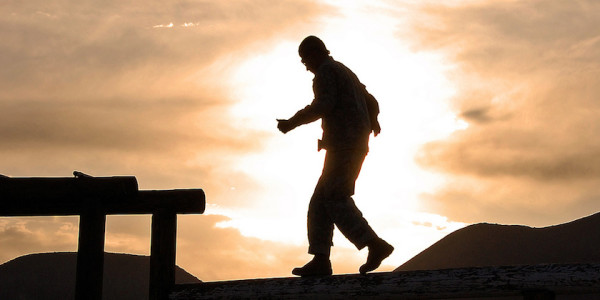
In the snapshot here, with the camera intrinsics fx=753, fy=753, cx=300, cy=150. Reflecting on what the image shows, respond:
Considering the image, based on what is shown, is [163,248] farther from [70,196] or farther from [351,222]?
[351,222]

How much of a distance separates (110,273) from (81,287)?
162ft

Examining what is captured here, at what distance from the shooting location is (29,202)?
5773 mm

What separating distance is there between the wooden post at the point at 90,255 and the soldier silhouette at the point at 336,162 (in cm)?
151

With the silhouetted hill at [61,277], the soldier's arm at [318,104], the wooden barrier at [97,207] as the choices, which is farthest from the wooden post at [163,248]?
the silhouetted hill at [61,277]

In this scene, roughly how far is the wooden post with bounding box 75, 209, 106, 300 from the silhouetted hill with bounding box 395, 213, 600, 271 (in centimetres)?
3963

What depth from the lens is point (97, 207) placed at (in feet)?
19.2

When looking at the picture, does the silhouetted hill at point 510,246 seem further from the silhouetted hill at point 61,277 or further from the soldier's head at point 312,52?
the soldier's head at point 312,52

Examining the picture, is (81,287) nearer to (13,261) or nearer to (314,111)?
(314,111)

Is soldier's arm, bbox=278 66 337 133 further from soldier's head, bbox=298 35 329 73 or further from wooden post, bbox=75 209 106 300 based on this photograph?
wooden post, bbox=75 209 106 300

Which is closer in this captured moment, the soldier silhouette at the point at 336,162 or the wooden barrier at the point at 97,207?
the soldier silhouette at the point at 336,162

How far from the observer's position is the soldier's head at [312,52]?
5.91 m

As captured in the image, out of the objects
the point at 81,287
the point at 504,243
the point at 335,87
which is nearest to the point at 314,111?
the point at 335,87

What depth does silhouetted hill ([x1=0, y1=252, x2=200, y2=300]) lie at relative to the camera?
47.6 metres

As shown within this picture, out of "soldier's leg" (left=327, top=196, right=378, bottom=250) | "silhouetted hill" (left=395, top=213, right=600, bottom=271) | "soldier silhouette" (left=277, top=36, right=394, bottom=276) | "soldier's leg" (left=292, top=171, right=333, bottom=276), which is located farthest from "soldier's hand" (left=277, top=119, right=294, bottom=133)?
"silhouetted hill" (left=395, top=213, right=600, bottom=271)
